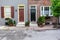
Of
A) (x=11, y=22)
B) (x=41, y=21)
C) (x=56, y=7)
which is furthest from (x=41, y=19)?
(x=11, y=22)

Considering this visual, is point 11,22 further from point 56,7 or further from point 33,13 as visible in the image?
point 56,7

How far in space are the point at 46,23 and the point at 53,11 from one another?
2881 mm

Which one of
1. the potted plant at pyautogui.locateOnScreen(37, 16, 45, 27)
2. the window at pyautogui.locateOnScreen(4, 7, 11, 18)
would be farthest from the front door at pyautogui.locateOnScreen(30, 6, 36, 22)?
the window at pyautogui.locateOnScreen(4, 7, 11, 18)

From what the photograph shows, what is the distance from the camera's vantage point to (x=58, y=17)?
88.8ft

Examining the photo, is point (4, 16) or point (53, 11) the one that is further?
point (4, 16)

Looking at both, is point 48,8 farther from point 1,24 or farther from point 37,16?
point 1,24

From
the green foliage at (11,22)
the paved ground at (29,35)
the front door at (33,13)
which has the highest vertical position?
the front door at (33,13)

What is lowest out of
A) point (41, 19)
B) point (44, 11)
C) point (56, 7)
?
point (41, 19)

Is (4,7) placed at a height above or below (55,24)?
above

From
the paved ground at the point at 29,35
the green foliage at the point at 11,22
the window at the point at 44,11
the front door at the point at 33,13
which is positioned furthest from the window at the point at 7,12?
the paved ground at the point at 29,35

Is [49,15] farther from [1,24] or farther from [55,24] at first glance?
[1,24]

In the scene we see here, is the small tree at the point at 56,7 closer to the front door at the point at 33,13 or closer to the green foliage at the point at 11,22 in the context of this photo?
the front door at the point at 33,13

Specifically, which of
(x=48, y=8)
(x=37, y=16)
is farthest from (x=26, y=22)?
(x=48, y=8)

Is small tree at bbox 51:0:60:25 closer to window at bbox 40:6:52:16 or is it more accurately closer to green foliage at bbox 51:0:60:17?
green foliage at bbox 51:0:60:17
